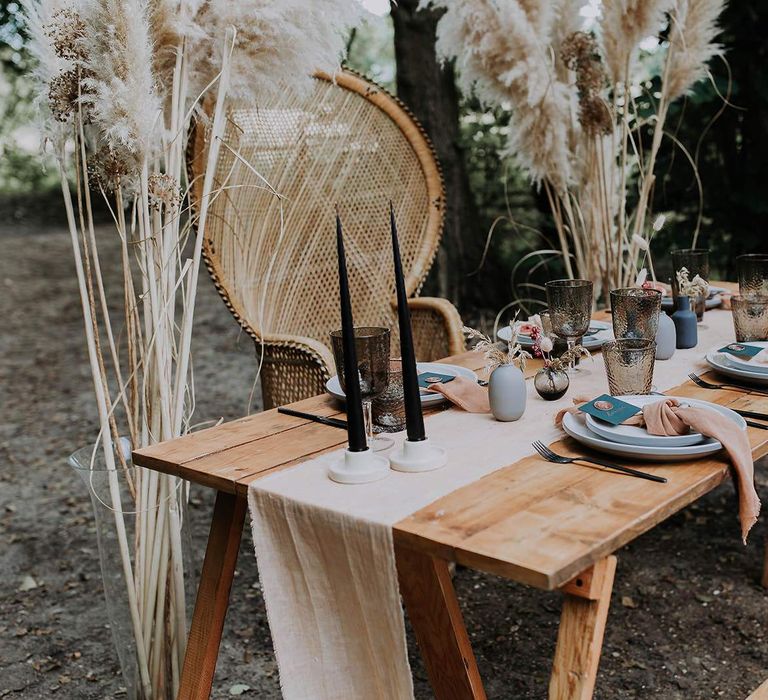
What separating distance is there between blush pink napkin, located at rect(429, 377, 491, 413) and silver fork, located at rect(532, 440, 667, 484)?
208 mm

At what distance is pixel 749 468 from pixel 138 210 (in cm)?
111

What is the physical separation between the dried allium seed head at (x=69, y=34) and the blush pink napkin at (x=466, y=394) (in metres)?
0.83

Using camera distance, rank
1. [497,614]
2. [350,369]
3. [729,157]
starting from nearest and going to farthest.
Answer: [350,369], [497,614], [729,157]

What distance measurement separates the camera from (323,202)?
2615mm

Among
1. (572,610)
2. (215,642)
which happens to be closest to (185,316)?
(215,642)

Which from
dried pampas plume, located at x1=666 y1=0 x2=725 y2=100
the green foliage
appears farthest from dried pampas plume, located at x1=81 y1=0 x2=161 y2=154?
the green foliage

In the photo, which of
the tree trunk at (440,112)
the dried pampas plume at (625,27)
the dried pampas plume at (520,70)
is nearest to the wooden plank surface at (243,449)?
the dried pampas plume at (520,70)

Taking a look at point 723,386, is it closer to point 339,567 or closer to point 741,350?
point 741,350

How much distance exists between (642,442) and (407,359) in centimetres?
35

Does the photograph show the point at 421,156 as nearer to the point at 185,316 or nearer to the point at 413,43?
the point at 185,316

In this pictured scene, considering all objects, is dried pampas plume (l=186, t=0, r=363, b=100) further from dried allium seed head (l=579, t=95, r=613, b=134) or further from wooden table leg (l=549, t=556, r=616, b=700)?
wooden table leg (l=549, t=556, r=616, b=700)

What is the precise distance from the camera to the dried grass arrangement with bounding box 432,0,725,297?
2.51m

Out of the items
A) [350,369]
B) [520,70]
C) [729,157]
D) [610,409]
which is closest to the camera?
[350,369]

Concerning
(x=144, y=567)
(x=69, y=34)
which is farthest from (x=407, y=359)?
(x=69, y=34)
